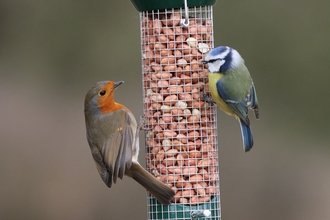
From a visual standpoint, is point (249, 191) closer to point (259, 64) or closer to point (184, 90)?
point (259, 64)

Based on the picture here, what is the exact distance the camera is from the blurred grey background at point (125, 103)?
31.7 feet

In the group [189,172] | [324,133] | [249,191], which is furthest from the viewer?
[324,133]

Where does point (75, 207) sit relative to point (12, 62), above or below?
below

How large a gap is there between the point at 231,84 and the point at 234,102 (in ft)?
0.49

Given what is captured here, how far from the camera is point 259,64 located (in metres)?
10.4

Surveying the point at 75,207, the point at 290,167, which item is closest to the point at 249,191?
the point at 290,167

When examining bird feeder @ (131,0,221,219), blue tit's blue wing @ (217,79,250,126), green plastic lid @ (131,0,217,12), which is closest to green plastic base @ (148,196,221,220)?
bird feeder @ (131,0,221,219)

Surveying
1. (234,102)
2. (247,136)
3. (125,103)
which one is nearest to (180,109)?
(234,102)

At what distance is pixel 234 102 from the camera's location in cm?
564

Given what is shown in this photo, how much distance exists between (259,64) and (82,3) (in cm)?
283

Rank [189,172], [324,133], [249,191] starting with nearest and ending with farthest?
1. [189,172]
2. [249,191]
3. [324,133]

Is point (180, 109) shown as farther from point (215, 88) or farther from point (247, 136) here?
point (247, 136)

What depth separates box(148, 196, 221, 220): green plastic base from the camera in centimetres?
551

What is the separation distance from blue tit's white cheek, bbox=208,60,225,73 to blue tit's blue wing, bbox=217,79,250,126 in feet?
0.32
